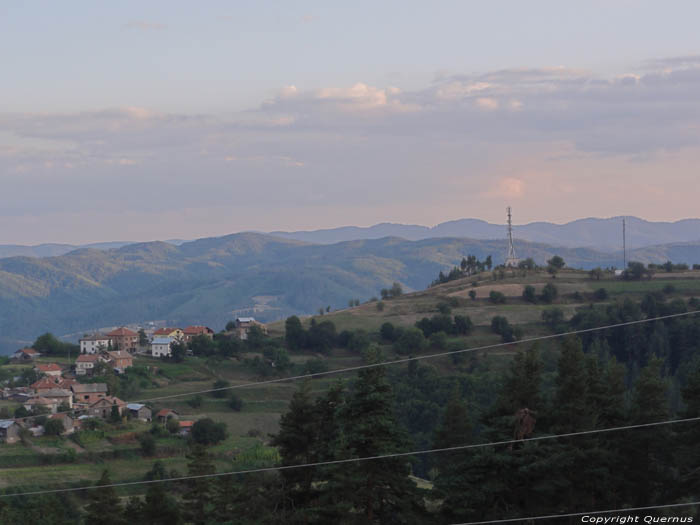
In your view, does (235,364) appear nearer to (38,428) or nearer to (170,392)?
(170,392)

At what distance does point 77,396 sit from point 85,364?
346 inches

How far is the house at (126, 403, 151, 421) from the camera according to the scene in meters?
47.8

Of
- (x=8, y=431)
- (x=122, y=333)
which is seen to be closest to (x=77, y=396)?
(x=8, y=431)

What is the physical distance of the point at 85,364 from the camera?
58.7 meters

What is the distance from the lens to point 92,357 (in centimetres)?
5959

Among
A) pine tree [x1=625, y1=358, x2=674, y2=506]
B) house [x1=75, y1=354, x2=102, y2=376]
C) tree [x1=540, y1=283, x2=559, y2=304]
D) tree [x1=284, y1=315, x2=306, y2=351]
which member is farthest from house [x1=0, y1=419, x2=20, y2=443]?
tree [x1=540, y1=283, x2=559, y2=304]

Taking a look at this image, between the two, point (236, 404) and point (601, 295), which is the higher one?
point (601, 295)

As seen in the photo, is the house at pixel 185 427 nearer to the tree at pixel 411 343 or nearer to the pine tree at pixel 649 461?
the tree at pixel 411 343

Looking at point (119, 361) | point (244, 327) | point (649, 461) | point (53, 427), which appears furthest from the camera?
point (244, 327)

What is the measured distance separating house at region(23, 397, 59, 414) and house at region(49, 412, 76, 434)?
1294 millimetres

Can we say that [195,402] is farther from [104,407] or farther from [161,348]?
[161,348]

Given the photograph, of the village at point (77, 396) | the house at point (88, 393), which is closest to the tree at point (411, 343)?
the village at point (77, 396)

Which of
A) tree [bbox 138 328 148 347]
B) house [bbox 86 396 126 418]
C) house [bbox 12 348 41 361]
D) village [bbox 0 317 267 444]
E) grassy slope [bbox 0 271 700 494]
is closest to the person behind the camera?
grassy slope [bbox 0 271 700 494]

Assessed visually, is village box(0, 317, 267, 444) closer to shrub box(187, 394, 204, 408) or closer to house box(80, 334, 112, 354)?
house box(80, 334, 112, 354)
